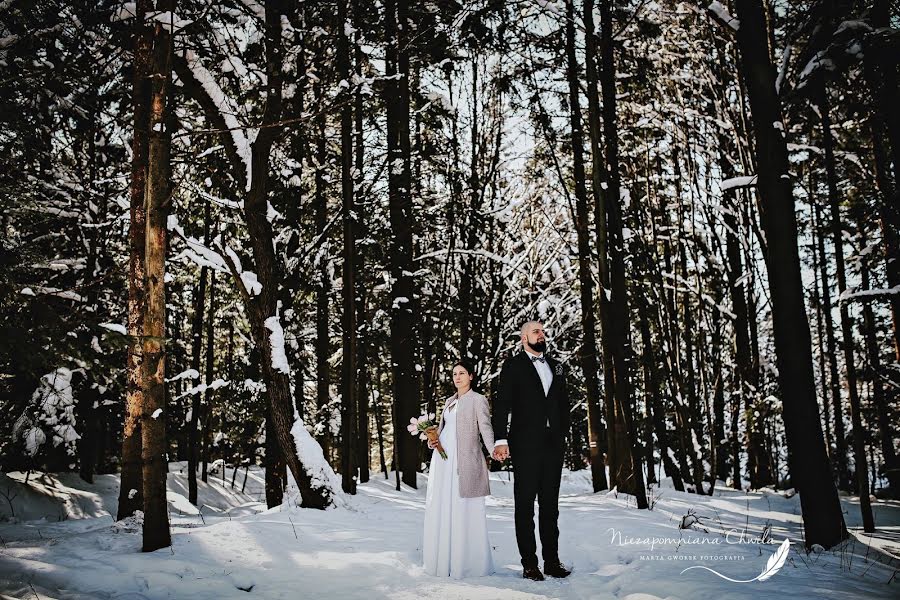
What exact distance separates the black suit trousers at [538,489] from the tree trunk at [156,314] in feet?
10.7

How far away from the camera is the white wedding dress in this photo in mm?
4840

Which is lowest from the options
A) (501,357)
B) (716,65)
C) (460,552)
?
(460,552)

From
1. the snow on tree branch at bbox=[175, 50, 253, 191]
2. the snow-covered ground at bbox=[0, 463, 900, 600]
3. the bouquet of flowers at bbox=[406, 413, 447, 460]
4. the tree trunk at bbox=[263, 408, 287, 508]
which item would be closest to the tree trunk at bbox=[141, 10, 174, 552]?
the snow-covered ground at bbox=[0, 463, 900, 600]

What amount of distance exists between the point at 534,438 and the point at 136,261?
5188 millimetres

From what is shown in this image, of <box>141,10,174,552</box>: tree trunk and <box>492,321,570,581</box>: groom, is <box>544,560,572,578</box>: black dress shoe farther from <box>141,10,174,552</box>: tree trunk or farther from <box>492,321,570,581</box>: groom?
<box>141,10,174,552</box>: tree trunk

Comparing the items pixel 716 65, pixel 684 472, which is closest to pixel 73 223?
pixel 716 65

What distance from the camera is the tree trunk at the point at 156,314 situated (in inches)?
209

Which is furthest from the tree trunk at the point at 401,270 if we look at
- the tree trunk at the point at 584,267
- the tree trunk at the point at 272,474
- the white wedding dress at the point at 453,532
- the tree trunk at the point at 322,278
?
the white wedding dress at the point at 453,532

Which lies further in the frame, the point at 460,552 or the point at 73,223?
→ the point at 73,223

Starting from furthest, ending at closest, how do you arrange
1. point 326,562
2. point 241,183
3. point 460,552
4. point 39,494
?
point 39,494
point 241,183
point 326,562
point 460,552

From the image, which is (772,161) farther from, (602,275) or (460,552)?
(460,552)

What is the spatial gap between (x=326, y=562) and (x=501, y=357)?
11.0 metres

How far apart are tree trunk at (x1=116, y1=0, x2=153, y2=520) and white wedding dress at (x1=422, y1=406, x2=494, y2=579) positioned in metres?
3.41

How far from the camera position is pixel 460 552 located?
4805 millimetres
